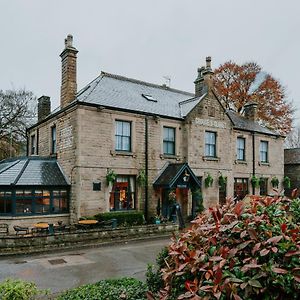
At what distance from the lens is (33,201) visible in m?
17.0

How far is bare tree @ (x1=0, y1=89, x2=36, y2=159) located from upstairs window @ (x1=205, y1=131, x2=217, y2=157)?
21.8 meters

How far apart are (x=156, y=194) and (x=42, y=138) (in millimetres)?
9264

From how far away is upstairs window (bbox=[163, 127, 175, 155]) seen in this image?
21.0 m

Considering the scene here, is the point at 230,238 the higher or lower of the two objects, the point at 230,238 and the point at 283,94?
the lower

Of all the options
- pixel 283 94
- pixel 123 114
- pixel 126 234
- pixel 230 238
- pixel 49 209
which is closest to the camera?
pixel 230 238

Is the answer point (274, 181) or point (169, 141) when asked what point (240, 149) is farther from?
point (169, 141)

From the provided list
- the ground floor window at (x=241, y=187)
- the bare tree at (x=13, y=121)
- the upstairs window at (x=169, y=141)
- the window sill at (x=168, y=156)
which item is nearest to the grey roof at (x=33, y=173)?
the window sill at (x=168, y=156)

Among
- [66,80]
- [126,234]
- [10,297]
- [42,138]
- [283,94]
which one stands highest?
[283,94]

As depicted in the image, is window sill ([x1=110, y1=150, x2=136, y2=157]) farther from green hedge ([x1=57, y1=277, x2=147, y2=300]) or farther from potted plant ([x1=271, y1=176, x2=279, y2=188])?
potted plant ([x1=271, y1=176, x2=279, y2=188])

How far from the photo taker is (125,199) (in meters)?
19.2

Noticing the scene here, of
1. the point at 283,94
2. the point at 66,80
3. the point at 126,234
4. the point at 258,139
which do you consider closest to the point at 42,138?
the point at 66,80

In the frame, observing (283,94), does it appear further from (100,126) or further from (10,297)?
(10,297)

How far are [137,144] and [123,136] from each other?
1.02 m

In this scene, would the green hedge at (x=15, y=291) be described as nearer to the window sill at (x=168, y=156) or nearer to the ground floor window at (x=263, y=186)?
the window sill at (x=168, y=156)
